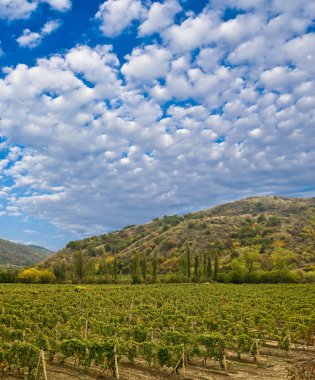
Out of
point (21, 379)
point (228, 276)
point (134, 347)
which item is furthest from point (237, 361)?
point (228, 276)

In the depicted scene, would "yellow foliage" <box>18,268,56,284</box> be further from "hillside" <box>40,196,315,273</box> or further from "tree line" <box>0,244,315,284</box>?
"hillside" <box>40,196,315,273</box>

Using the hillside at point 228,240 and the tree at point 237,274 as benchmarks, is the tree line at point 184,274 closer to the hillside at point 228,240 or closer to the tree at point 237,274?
the tree at point 237,274

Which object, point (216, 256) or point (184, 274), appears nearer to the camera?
point (216, 256)

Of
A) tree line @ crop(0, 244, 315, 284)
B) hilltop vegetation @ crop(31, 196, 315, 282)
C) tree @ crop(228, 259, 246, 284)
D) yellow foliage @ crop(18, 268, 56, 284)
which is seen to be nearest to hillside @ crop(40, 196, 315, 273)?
hilltop vegetation @ crop(31, 196, 315, 282)

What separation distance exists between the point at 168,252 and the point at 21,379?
150m

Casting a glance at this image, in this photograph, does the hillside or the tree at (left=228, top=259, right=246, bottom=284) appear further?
the hillside

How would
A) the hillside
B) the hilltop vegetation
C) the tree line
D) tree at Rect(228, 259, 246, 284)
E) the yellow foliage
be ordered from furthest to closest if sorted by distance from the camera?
the hillside → the hilltop vegetation → the yellow foliage → tree at Rect(228, 259, 246, 284) → the tree line

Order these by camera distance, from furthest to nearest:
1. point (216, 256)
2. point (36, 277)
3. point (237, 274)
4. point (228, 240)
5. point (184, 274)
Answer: point (228, 240) → point (184, 274) → point (216, 256) → point (36, 277) → point (237, 274)

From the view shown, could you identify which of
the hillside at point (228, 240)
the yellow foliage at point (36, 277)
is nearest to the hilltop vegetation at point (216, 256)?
the hillside at point (228, 240)

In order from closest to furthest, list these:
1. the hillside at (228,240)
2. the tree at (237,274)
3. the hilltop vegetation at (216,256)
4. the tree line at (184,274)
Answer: the tree line at (184,274) < the tree at (237,274) < the hilltop vegetation at (216,256) < the hillside at (228,240)

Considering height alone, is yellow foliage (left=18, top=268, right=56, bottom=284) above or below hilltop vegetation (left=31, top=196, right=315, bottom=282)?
below

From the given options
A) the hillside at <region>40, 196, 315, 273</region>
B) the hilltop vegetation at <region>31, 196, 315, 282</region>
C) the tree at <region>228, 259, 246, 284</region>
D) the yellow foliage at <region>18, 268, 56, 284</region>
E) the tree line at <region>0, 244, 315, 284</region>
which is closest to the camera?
the tree line at <region>0, 244, 315, 284</region>

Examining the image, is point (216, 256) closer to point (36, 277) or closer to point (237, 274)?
point (237, 274)

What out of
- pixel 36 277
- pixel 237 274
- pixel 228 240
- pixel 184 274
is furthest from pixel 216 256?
pixel 228 240
